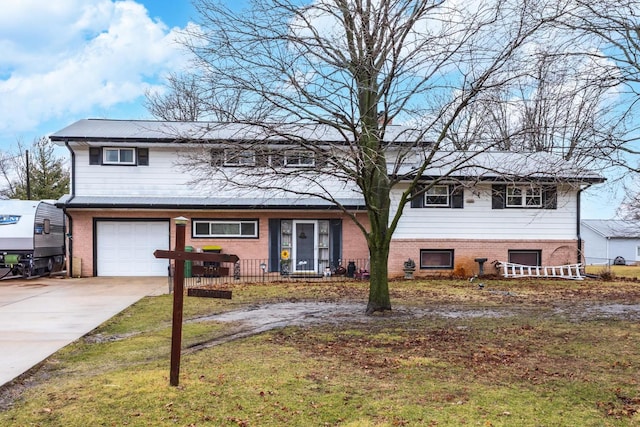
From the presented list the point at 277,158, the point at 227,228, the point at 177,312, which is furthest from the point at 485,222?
the point at 177,312

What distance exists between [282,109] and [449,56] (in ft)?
10.5

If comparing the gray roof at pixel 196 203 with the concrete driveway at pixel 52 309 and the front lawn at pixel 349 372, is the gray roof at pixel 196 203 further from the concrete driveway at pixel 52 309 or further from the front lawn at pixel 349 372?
the front lawn at pixel 349 372

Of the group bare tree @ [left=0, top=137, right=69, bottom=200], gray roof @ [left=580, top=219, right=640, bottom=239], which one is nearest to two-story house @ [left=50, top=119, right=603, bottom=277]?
bare tree @ [left=0, top=137, right=69, bottom=200]

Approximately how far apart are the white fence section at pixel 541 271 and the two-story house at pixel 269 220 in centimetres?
41

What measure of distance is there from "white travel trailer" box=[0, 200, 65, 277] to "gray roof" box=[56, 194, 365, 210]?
1817 mm

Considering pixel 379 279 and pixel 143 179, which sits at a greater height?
pixel 143 179

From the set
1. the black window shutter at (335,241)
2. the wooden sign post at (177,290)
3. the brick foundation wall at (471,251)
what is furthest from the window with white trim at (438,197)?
the wooden sign post at (177,290)

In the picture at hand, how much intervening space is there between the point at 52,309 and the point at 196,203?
7.40m

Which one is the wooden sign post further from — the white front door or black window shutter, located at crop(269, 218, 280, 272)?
the white front door

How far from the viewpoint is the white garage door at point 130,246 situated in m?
18.8

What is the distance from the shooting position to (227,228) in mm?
18859

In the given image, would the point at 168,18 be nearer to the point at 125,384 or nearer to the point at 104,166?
the point at 125,384

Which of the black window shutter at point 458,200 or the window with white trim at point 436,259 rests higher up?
the black window shutter at point 458,200

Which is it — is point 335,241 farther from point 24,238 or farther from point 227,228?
point 24,238
